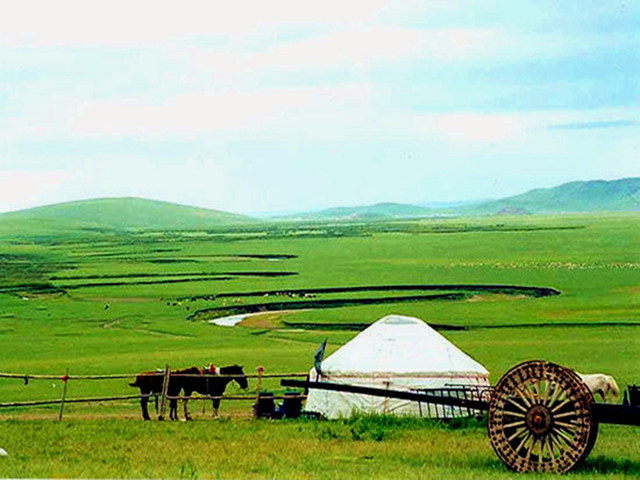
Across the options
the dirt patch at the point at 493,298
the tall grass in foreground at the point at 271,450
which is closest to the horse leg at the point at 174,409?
the tall grass in foreground at the point at 271,450

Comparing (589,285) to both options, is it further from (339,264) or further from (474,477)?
(474,477)

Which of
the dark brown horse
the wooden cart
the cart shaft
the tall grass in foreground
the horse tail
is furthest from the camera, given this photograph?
the horse tail

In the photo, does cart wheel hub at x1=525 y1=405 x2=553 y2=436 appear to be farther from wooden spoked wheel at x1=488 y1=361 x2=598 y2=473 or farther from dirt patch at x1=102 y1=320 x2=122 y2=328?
dirt patch at x1=102 y1=320 x2=122 y2=328

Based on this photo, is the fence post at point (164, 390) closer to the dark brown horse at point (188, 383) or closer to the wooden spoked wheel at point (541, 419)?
the dark brown horse at point (188, 383)

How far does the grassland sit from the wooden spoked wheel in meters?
0.38

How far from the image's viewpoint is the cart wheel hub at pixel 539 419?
35.8 feet

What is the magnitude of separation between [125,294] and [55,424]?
120ft

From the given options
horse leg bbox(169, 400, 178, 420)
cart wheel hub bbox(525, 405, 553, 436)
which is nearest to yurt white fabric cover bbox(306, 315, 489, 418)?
horse leg bbox(169, 400, 178, 420)

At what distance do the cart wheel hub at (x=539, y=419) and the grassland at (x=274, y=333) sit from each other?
54cm

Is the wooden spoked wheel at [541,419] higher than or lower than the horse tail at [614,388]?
higher

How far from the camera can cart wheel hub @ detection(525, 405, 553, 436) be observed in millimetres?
10898


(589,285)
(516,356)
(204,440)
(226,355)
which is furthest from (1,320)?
(204,440)

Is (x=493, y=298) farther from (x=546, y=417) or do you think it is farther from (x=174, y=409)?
(x=546, y=417)

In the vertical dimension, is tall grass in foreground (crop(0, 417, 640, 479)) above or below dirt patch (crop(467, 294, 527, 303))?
above
